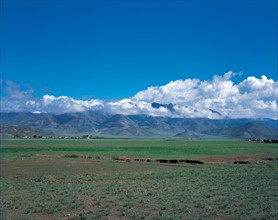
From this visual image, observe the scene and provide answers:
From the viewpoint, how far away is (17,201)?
2323 centimetres

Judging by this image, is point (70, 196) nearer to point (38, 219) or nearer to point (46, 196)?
point (46, 196)

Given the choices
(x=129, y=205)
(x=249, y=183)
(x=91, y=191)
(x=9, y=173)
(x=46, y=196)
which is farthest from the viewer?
(x=9, y=173)

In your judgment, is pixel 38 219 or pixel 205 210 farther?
pixel 205 210

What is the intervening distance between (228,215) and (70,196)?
11669mm

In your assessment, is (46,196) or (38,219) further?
(46,196)

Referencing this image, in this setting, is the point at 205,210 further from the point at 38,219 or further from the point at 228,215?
the point at 38,219

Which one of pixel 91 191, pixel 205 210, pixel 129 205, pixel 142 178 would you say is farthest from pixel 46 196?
pixel 142 178

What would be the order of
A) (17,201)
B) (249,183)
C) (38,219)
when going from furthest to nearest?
(249,183)
(17,201)
(38,219)

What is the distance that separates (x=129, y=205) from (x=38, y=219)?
570 cm

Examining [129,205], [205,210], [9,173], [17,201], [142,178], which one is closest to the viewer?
[205,210]

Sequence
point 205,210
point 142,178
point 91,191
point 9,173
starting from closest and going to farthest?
point 205,210
point 91,191
point 142,178
point 9,173

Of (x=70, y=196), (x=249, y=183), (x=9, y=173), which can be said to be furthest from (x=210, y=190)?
(x=9, y=173)

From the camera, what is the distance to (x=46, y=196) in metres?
25.3

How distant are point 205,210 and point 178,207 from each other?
168cm
